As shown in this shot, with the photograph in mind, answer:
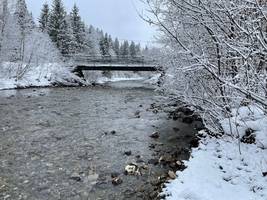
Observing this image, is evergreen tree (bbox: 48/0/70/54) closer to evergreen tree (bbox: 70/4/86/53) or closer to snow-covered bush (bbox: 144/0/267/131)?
evergreen tree (bbox: 70/4/86/53)

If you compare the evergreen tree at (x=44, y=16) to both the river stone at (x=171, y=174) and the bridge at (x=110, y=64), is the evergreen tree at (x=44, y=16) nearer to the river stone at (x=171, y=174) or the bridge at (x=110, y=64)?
the bridge at (x=110, y=64)

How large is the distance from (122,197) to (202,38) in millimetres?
4945

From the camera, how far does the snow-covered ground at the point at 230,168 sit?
705 centimetres

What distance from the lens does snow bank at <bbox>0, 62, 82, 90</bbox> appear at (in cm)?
3591

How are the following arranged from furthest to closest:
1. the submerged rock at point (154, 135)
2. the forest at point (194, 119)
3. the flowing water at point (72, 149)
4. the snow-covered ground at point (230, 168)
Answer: the submerged rock at point (154, 135), the flowing water at point (72, 149), the snow-covered ground at point (230, 168), the forest at point (194, 119)

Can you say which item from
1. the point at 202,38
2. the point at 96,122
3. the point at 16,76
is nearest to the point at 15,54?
the point at 16,76

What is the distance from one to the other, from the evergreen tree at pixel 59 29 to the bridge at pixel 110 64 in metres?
3.46

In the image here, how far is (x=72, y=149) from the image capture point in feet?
38.4

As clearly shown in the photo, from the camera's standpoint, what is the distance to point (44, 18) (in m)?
61.0

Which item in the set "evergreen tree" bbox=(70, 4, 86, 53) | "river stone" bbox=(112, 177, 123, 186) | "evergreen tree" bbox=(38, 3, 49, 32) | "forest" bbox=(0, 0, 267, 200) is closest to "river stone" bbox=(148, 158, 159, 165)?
"forest" bbox=(0, 0, 267, 200)

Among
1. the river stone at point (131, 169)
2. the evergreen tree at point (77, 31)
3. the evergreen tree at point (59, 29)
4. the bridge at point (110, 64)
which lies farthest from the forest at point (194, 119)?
the evergreen tree at point (77, 31)

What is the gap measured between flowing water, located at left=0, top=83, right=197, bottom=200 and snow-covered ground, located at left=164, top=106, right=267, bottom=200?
1.19 m

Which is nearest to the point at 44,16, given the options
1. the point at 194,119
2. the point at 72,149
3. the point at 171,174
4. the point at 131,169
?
the point at 194,119

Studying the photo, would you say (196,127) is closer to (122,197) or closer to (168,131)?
(168,131)
